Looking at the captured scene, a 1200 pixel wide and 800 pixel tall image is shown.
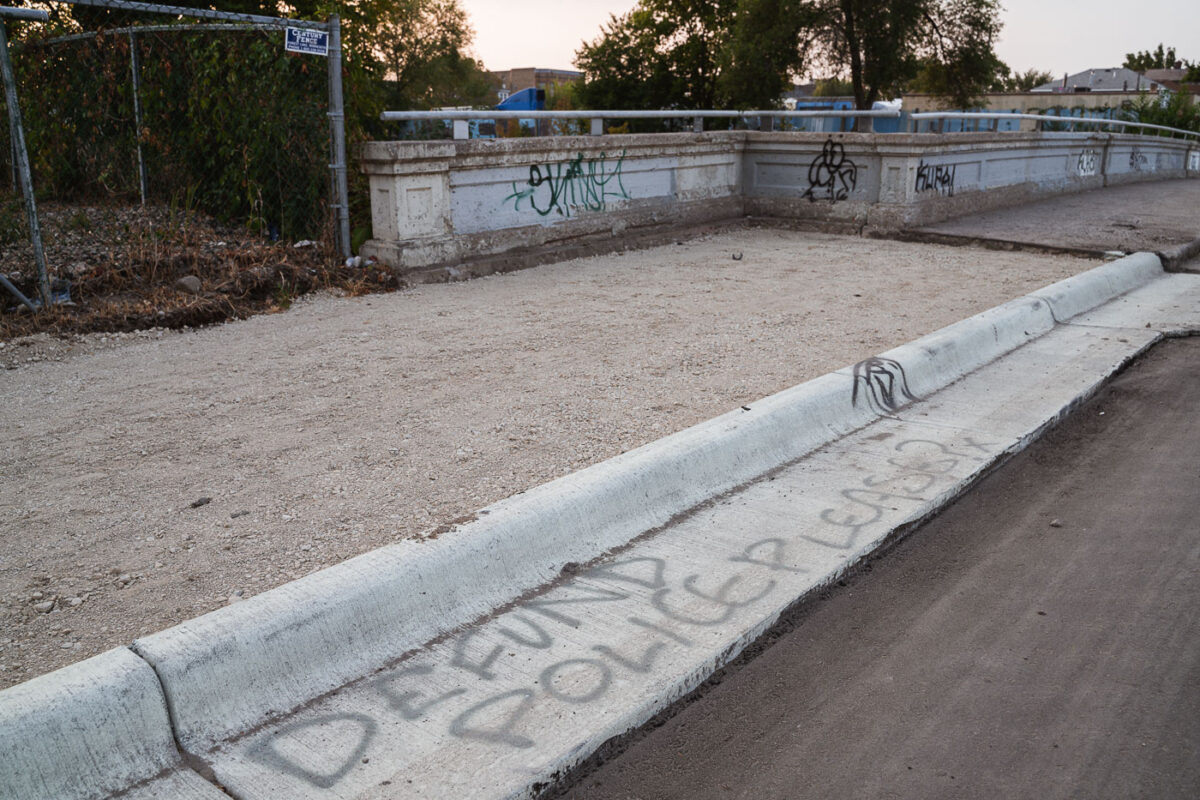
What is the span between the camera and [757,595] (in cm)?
356

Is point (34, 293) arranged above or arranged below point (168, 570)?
above

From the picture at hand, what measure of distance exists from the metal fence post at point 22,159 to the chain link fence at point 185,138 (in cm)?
→ 127

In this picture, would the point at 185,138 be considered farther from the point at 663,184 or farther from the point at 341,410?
the point at 663,184

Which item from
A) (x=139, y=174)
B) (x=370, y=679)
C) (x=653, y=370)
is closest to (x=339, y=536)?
(x=370, y=679)

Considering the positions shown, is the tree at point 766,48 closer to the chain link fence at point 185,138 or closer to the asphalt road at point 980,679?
the chain link fence at point 185,138

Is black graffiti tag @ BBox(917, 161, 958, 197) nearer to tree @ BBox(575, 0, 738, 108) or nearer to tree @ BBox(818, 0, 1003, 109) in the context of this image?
tree @ BBox(818, 0, 1003, 109)

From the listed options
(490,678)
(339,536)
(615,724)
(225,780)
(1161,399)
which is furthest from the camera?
(1161,399)

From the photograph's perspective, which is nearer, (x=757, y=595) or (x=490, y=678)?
(x=490, y=678)

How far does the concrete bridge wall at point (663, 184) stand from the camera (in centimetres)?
916

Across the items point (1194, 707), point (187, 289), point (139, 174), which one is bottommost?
point (1194, 707)

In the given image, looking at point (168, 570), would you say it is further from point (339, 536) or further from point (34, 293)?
point (34, 293)

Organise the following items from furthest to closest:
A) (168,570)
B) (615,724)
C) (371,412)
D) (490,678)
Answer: (371,412)
(168,570)
(490,678)
(615,724)

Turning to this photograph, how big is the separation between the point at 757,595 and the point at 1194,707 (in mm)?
1415

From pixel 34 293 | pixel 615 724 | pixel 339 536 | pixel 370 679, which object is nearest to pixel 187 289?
pixel 34 293
